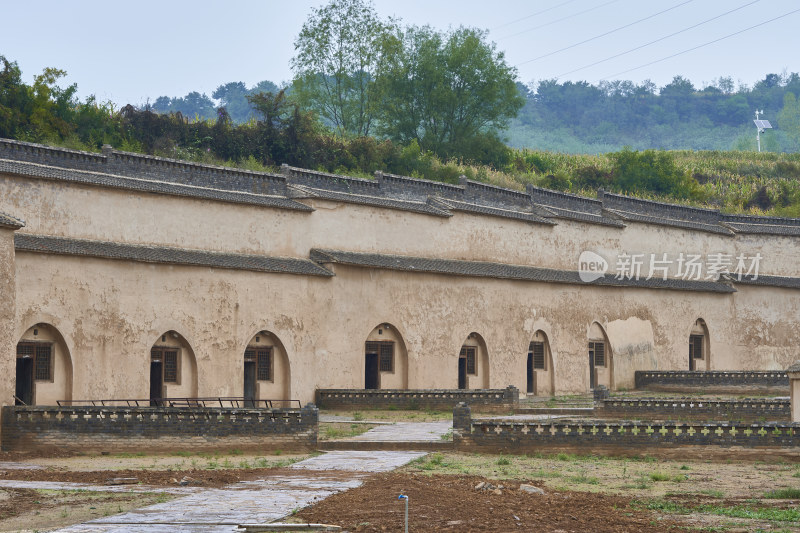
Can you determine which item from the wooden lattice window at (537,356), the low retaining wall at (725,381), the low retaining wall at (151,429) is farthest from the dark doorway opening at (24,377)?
the low retaining wall at (725,381)

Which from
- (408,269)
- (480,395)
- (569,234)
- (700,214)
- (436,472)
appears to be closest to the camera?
(436,472)

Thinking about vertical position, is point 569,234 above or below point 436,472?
above

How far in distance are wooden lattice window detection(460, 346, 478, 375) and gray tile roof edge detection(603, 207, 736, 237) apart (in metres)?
10.6

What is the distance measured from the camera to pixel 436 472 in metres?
19.3

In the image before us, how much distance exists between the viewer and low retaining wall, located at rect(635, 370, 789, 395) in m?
38.3

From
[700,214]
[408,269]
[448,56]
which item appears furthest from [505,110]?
[408,269]

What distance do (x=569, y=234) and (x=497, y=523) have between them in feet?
96.7

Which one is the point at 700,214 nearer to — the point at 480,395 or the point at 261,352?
the point at 480,395

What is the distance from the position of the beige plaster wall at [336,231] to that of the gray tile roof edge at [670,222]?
25 cm

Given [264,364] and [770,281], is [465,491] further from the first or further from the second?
[770,281]

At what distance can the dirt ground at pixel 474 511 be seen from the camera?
1383cm

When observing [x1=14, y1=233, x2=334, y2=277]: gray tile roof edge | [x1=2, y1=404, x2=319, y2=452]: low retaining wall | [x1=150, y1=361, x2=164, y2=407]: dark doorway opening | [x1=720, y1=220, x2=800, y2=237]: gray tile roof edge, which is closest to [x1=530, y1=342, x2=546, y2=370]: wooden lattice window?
[x1=14, y1=233, x2=334, y2=277]: gray tile roof edge

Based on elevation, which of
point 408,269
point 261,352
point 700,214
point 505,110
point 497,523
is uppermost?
point 505,110

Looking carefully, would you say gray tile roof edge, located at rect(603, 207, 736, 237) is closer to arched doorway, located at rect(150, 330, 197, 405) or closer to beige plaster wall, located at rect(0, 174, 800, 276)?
beige plaster wall, located at rect(0, 174, 800, 276)
